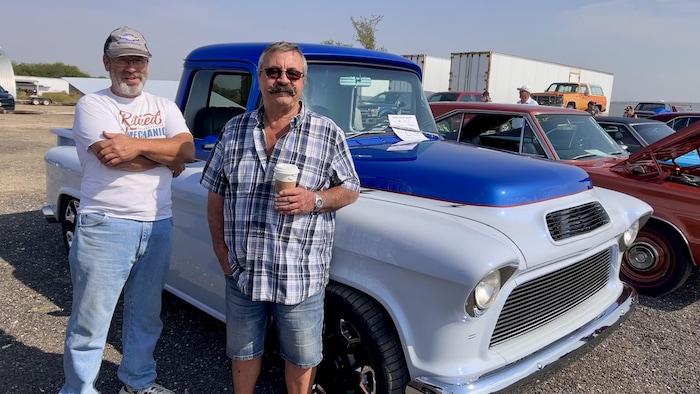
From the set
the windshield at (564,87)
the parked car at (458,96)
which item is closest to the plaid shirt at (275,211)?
the parked car at (458,96)

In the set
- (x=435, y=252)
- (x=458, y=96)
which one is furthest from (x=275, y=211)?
(x=458, y=96)

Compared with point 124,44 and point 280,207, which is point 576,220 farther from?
point 124,44

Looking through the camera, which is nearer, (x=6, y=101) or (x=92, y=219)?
(x=92, y=219)

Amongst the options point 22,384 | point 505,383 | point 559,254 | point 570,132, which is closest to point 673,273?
point 570,132

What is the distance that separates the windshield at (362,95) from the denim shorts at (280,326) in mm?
1296

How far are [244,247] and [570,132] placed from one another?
15.3ft

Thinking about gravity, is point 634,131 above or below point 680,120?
below

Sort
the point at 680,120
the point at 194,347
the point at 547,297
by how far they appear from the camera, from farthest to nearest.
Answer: the point at 680,120, the point at 194,347, the point at 547,297

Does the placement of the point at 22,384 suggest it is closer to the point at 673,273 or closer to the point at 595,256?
the point at 595,256

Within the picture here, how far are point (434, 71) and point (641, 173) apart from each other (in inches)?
765

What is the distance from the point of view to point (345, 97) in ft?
10.4

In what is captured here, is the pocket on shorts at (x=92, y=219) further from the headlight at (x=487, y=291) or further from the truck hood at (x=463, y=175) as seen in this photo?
the headlight at (x=487, y=291)

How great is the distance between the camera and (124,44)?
7.53 feet

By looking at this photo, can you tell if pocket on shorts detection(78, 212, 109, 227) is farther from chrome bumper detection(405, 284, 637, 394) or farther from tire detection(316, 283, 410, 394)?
chrome bumper detection(405, 284, 637, 394)
